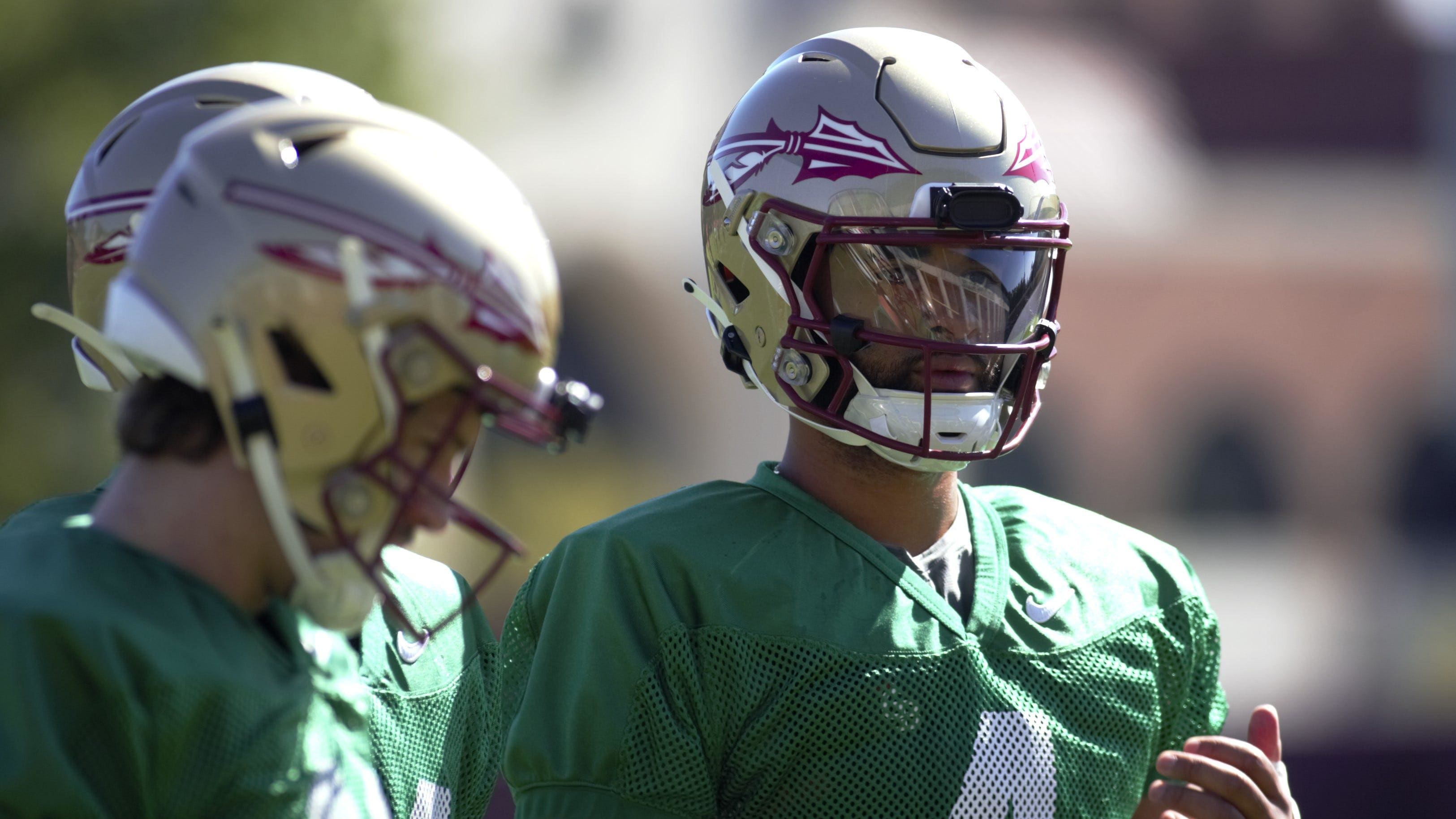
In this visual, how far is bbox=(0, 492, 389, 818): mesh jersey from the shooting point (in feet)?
5.58

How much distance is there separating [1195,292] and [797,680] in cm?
2107

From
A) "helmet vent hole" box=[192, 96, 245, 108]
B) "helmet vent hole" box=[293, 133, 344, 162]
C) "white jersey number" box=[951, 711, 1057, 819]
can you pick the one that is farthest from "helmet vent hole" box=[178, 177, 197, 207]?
"white jersey number" box=[951, 711, 1057, 819]

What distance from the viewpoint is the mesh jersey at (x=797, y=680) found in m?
2.38

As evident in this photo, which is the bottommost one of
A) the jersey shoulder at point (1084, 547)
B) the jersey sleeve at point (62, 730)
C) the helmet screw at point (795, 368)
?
the jersey shoulder at point (1084, 547)

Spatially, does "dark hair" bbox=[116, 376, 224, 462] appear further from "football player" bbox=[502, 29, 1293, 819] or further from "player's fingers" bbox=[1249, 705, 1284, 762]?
"player's fingers" bbox=[1249, 705, 1284, 762]

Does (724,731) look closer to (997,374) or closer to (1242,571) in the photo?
(997,374)

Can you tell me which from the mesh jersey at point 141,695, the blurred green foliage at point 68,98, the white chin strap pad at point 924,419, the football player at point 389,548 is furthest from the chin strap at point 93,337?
the blurred green foliage at point 68,98

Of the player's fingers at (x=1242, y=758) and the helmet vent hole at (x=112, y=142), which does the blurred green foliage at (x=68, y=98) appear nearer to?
the helmet vent hole at (x=112, y=142)

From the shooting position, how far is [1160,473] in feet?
71.2

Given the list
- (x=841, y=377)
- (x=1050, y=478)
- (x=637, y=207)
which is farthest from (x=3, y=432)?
(x=1050, y=478)

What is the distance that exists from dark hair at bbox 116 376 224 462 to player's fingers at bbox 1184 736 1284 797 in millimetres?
1429

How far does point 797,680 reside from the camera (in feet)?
7.93

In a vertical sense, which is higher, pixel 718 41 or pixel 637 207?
pixel 718 41

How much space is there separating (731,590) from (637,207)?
56.3 feet
